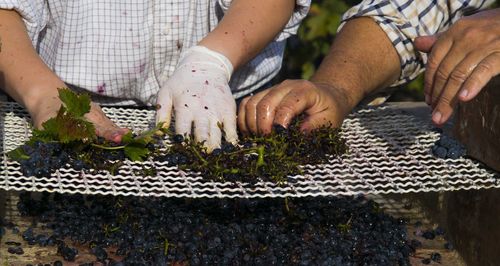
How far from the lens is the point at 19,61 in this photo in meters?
3.06

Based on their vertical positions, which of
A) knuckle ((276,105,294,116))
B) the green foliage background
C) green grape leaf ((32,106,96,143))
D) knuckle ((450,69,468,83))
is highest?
A: knuckle ((450,69,468,83))

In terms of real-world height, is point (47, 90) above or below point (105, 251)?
above

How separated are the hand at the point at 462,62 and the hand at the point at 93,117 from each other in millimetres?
918

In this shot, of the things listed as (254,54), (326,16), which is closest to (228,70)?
(254,54)

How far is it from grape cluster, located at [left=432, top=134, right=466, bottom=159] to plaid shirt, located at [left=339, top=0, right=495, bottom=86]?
2.58 feet

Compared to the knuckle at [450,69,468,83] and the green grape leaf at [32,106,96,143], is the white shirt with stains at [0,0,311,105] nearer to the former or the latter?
the green grape leaf at [32,106,96,143]

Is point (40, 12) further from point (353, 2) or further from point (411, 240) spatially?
point (353, 2)

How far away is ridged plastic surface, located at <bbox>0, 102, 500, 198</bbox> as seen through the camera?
253cm

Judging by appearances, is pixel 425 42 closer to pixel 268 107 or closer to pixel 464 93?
pixel 464 93

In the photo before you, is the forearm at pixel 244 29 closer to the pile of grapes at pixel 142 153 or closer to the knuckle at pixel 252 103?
the knuckle at pixel 252 103

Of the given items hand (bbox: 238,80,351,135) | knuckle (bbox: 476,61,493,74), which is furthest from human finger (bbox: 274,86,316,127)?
knuckle (bbox: 476,61,493,74)

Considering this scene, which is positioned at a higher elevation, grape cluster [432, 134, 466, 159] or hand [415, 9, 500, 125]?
hand [415, 9, 500, 125]

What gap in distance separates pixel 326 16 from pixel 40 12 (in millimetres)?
2509

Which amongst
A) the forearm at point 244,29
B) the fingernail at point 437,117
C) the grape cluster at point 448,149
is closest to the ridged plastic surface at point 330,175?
the grape cluster at point 448,149
